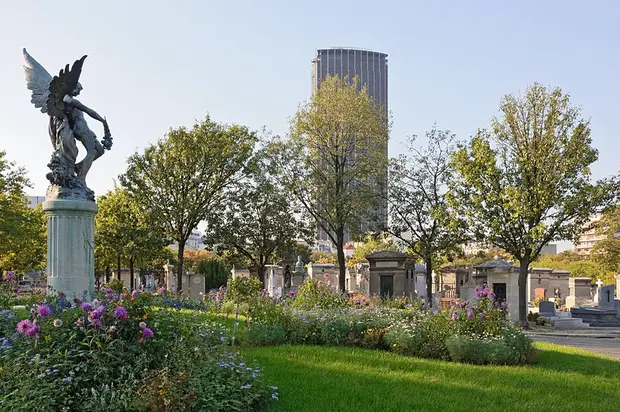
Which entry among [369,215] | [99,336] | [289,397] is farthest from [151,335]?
[369,215]

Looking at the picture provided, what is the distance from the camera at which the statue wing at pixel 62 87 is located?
40.8 ft

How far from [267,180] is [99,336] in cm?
2532

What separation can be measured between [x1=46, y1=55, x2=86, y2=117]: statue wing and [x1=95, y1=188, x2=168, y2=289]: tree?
18.4 metres

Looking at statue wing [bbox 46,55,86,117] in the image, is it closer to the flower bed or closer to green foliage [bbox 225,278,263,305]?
the flower bed

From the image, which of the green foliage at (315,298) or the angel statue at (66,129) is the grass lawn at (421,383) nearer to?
the green foliage at (315,298)

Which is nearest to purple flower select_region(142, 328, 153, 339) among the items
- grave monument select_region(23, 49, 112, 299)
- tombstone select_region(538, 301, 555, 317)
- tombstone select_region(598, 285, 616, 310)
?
grave monument select_region(23, 49, 112, 299)

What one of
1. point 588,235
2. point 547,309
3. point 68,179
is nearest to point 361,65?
point 588,235

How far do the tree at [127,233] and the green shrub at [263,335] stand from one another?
20913 millimetres

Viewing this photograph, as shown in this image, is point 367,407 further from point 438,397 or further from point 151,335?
point 151,335

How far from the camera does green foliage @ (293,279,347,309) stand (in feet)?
52.0

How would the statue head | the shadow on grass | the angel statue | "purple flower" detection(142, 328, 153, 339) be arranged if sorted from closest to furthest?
"purple flower" detection(142, 328, 153, 339)
the shadow on grass
the angel statue
the statue head

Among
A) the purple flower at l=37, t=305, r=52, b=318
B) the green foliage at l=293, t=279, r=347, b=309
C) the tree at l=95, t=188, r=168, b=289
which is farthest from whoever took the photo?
the tree at l=95, t=188, r=168, b=289

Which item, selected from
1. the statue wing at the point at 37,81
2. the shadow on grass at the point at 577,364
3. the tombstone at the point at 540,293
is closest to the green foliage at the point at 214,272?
the tombstone at the point at 540,293

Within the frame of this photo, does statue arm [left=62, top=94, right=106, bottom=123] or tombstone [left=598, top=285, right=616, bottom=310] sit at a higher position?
statue arm [left=62, top=94, right=106, bottom=123]
